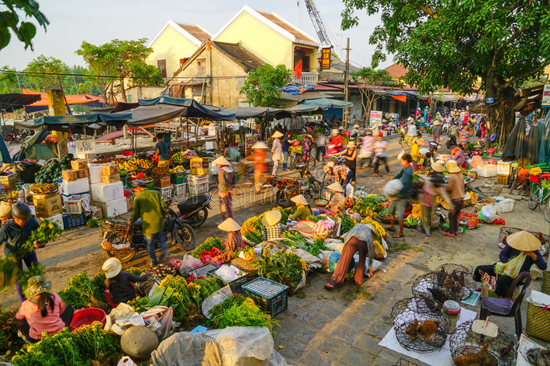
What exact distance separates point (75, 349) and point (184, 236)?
4.07m

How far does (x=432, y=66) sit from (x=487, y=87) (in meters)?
3.50

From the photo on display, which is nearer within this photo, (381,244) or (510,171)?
(381,244)

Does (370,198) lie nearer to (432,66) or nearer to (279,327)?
(279,327)

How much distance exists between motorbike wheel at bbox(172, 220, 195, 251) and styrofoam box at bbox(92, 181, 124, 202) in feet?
9.94

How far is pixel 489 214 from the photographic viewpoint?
949cm

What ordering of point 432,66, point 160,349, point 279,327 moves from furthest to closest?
point 432,66 → point 279,327 → point 160,349

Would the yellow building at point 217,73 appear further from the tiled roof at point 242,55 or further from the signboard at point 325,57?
the signboard at point 325,57

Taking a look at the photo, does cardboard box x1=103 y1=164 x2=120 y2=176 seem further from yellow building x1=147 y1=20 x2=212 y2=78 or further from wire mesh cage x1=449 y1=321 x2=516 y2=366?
yellow building x1=147 y1=20 x2=212 y2=78

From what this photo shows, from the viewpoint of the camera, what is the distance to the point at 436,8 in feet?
58.2

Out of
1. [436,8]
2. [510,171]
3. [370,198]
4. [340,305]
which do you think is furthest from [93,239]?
[436,8]

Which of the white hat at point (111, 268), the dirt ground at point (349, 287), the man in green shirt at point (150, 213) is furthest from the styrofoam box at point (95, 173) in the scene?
the white hat at point (111, 268)

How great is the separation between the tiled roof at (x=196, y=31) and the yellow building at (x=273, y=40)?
359cm

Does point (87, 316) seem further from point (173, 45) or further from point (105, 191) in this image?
point (173, 45)

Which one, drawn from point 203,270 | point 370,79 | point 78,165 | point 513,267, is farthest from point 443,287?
point 370,79
